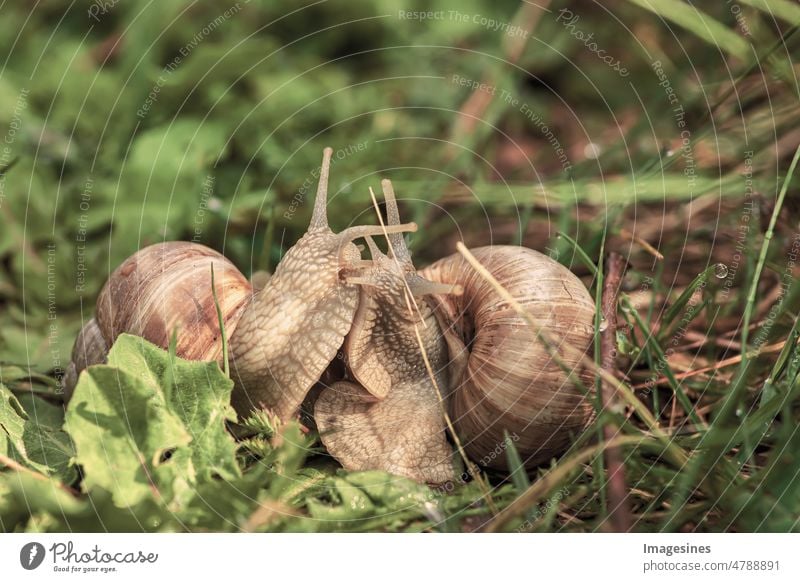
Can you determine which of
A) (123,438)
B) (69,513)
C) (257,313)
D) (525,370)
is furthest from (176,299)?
(525,370)

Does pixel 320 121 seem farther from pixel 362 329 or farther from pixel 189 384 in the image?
pixel 189 384

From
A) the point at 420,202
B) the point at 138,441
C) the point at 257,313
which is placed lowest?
the point at 138,441

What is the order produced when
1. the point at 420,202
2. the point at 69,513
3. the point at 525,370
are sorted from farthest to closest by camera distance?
the point at 420,202, the point at 525,370, the point at 69,513

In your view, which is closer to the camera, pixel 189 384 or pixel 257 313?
pixel 189 384

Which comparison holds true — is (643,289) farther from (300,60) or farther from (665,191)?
(300,60)

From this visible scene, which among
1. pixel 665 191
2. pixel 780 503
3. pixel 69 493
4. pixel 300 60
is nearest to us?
pixel 780 503
